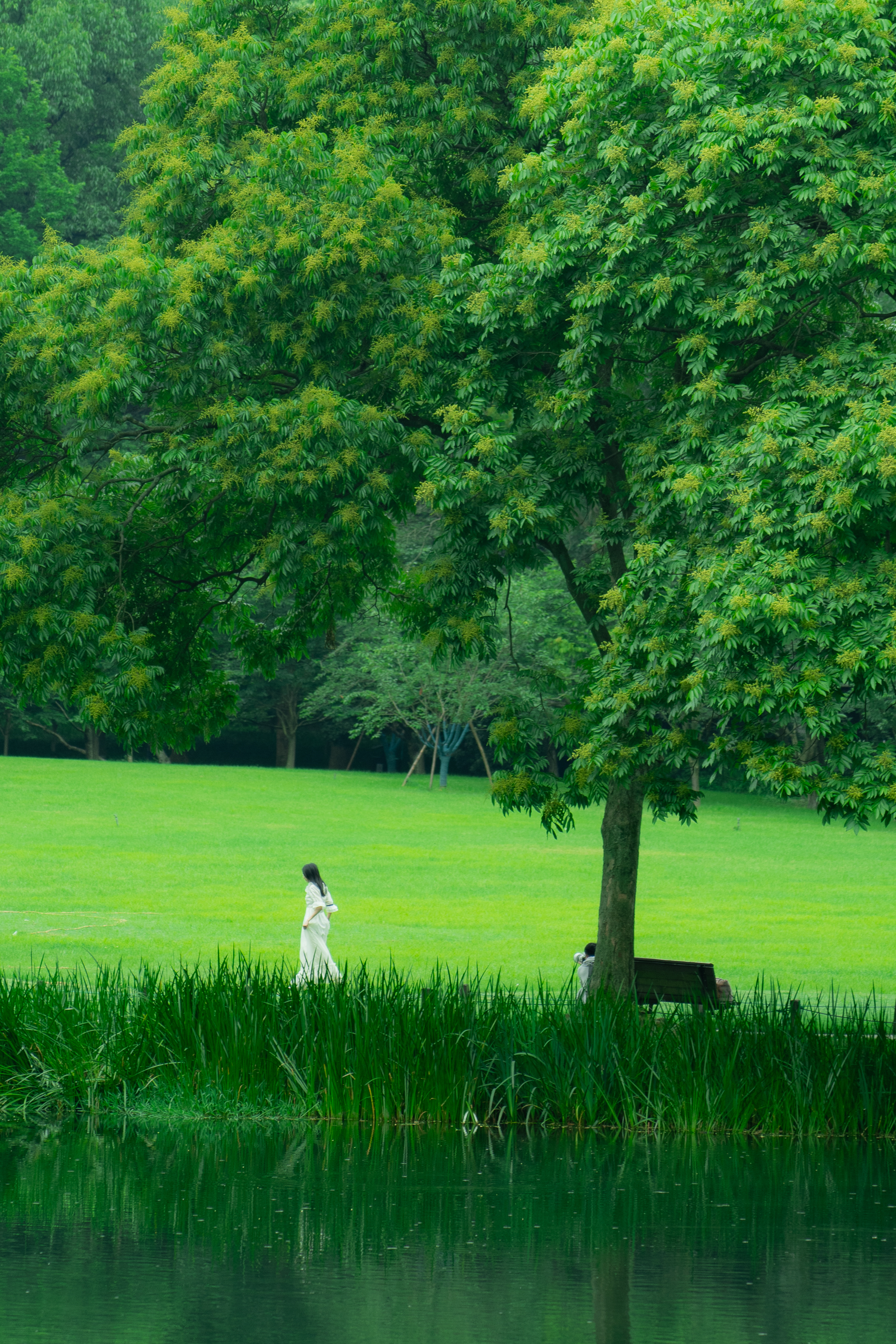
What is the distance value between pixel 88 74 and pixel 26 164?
5096mm

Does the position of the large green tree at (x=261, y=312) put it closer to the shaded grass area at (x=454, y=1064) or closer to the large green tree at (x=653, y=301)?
the large green tree at (x=653, y=301)

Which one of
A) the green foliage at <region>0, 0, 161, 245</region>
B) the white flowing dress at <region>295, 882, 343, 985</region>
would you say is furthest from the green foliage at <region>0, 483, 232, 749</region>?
the green foliage at <region>0, 0, 161, 245</region>

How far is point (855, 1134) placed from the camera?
40.9 ft

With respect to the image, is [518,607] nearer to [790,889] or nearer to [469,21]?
[790,889]

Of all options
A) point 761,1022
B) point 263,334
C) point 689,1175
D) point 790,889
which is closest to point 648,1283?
point 689,1175

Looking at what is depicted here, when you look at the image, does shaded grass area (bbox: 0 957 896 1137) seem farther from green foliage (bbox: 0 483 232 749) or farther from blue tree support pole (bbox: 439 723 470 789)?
blue tree support pole (bbox: 439 723 470 789)

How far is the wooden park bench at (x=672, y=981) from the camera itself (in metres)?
15.7

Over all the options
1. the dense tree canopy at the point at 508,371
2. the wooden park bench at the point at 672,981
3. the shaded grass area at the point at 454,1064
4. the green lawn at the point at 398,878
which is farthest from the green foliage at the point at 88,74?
the shaded grass area at the point at 454,1064

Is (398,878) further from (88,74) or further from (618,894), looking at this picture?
(88,74)

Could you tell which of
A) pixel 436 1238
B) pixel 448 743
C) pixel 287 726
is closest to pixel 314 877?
pixel 436 1238

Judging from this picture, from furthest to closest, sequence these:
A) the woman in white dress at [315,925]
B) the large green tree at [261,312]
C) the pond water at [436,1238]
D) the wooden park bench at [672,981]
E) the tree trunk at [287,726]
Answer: the tree trunk at [287,726], the woman in white dress at [315,925], the wooden park bench at [672,981], the large green tree at [261,312], the pond water at [436,1238]

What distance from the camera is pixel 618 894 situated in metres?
15.8

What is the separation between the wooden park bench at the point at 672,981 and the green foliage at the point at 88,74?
46.9 meters

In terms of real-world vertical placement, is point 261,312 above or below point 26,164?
below
